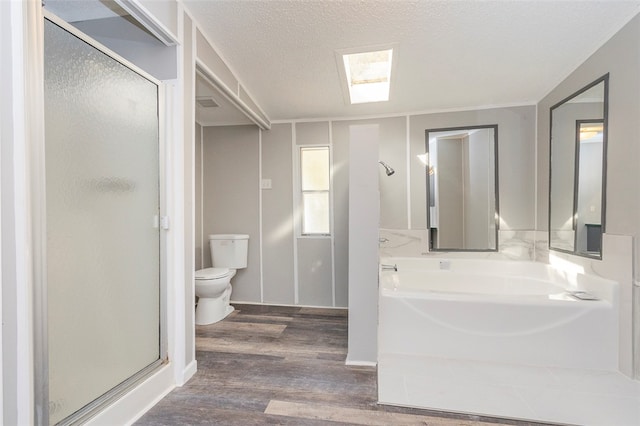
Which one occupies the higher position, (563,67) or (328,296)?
(563,67)

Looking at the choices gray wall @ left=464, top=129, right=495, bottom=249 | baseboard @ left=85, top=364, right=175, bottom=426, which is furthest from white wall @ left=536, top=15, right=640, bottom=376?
baseboard @ left=85, top=364, right=175, bottom=426

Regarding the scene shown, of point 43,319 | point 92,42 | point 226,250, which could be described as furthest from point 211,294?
point 92,42

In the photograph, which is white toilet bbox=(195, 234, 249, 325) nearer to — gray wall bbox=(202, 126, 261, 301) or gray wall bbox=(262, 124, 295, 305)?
gray wall bbox=(202, 126, 261, 301)

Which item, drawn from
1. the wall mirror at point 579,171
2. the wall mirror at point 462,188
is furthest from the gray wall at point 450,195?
the wall mirror at point 579,171

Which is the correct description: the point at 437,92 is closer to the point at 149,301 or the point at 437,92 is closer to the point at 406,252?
the point at 406,252

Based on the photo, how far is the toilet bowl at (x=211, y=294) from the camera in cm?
260

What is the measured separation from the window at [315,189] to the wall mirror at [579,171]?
2.11 metres

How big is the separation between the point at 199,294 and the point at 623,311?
3.15 m

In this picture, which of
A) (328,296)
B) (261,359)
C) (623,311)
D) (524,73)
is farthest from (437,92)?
(261,359)

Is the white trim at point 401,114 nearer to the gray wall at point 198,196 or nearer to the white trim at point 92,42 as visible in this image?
the gray wall at point 198,196

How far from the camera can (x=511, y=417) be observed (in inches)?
54.9

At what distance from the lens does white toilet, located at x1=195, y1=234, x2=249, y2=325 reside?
2.64m

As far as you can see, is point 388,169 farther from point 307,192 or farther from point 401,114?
point 307,192

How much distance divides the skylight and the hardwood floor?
2188 mm
